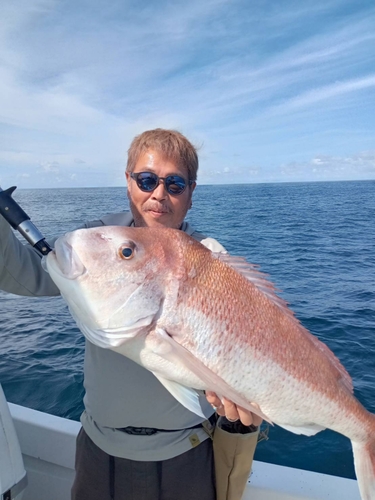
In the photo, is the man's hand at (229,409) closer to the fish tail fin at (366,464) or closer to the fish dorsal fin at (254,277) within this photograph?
the fish dorsal fin at (254,277)

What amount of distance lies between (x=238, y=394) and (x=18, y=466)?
4.55 feet

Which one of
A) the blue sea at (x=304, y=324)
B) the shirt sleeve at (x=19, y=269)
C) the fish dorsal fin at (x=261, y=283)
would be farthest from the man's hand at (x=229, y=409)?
the blue sea at (x=304, y=324)

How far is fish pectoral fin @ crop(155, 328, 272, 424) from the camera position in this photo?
157cm

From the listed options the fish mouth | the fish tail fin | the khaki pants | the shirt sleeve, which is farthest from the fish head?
the fish tail fin

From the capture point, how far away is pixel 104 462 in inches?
81.7

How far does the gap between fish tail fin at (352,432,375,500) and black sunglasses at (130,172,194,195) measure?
5.59 feet

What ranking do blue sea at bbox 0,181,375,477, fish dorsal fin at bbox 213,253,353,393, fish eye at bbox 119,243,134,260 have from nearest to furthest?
fish eye at bbox 119,243,134,260
fish dorsal fin at bbox 213,253,353,393
blue sea at bbox 0,181,375,477

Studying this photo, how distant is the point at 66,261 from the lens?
157 cm

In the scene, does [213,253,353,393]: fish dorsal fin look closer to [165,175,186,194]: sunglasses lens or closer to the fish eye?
the fish eye

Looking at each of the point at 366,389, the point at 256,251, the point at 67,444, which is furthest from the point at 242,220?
the point at 67,444

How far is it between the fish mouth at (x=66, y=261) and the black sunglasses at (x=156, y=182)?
0.82m

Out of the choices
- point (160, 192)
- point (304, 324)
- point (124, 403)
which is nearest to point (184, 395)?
point (124, 403)

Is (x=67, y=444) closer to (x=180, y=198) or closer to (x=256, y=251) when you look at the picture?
(x=180, y=198)

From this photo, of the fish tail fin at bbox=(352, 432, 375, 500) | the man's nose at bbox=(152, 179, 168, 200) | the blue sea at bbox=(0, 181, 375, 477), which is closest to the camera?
the fish tail fin at bbox=(352, 432, 375, 500)
